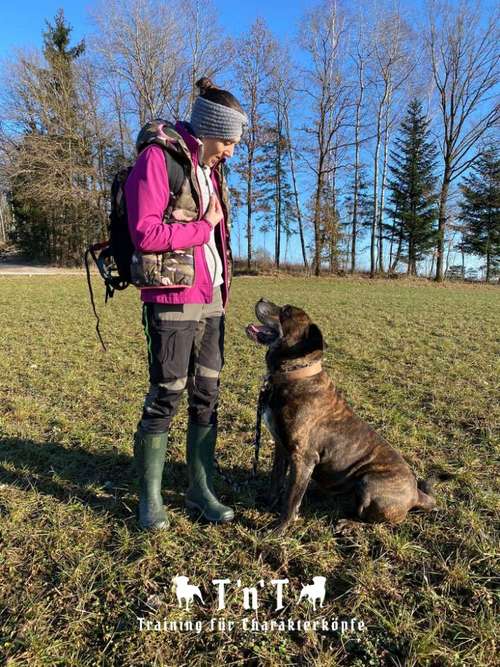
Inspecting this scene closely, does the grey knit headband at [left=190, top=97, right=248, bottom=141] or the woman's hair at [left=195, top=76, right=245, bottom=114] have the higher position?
the woman's hair at [left=195, top=76, right=245, bottom=114]

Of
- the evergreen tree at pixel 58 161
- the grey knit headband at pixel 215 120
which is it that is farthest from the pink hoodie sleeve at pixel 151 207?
the evergreen tree at pixel 58 161

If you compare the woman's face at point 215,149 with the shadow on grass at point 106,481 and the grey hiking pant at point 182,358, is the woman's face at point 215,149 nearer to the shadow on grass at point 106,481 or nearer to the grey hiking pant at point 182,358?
the grey hiking pant at point 182,358

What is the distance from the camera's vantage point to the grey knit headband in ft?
7.05

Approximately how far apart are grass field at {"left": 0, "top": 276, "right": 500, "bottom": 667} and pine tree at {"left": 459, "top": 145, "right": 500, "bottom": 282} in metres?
32.5

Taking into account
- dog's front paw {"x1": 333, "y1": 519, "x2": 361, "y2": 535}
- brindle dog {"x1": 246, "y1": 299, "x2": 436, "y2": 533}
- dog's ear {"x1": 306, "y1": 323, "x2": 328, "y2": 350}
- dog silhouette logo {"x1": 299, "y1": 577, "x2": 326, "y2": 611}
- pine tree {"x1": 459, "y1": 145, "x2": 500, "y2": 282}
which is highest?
pine tree {"x1": 459, "y1": 145, "x2": 500, "y2": 282}

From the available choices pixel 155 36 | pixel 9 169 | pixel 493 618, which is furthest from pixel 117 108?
pixel 493 618

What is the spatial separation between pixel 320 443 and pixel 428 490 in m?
0.82

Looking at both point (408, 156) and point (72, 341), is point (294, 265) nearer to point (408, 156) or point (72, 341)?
point (408, 156)

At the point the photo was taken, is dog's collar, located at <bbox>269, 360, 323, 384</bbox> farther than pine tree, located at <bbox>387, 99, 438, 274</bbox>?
No

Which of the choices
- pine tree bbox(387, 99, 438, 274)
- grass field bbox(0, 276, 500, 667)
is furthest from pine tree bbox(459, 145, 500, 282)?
grass field bbox(0, 276, 500, 667)

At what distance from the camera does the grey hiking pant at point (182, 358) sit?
2195mm

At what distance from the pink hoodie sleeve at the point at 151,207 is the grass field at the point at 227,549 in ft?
5.28

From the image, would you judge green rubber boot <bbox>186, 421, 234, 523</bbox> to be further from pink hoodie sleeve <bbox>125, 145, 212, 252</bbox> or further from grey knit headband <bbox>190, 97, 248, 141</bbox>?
grey knit headband <bbox>190, 97, 248, 141</bbox>

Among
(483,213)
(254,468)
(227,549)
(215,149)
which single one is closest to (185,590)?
(227,549)
